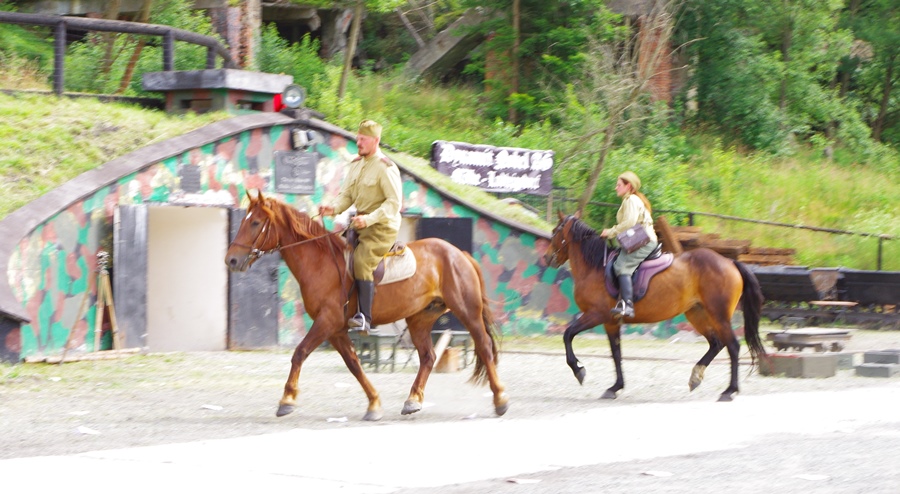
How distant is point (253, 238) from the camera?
37.3ft

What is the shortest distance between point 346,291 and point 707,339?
5000 millimetres

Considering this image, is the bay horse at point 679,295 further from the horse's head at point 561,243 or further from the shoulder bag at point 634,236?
the shoulder bag at point 634,236

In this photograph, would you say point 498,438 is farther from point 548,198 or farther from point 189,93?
point 548,198

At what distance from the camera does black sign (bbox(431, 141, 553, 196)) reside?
23.4 metres

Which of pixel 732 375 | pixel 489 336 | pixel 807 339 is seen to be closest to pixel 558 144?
pixel 807 339

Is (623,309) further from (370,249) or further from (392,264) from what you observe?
(370,249)

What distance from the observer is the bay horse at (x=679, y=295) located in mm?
13992

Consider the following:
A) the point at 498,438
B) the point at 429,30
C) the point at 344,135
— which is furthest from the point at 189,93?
the point at 429,30

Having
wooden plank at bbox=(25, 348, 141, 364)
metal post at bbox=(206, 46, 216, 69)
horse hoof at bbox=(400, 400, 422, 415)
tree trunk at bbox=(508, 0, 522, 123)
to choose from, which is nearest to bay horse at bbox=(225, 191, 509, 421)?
horse hoof at bbox=(400, 400, 422, 415)

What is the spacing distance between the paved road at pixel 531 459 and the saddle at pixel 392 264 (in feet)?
4.75

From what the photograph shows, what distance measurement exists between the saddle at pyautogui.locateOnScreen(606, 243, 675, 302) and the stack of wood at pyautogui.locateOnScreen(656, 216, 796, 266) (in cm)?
683

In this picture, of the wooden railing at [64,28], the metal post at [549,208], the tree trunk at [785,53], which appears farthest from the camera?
the tree trunk at [785,53]

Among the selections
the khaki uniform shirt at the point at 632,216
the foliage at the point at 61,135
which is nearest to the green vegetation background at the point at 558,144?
the foliage at the point at 61,135

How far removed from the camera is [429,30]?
40969 mm
